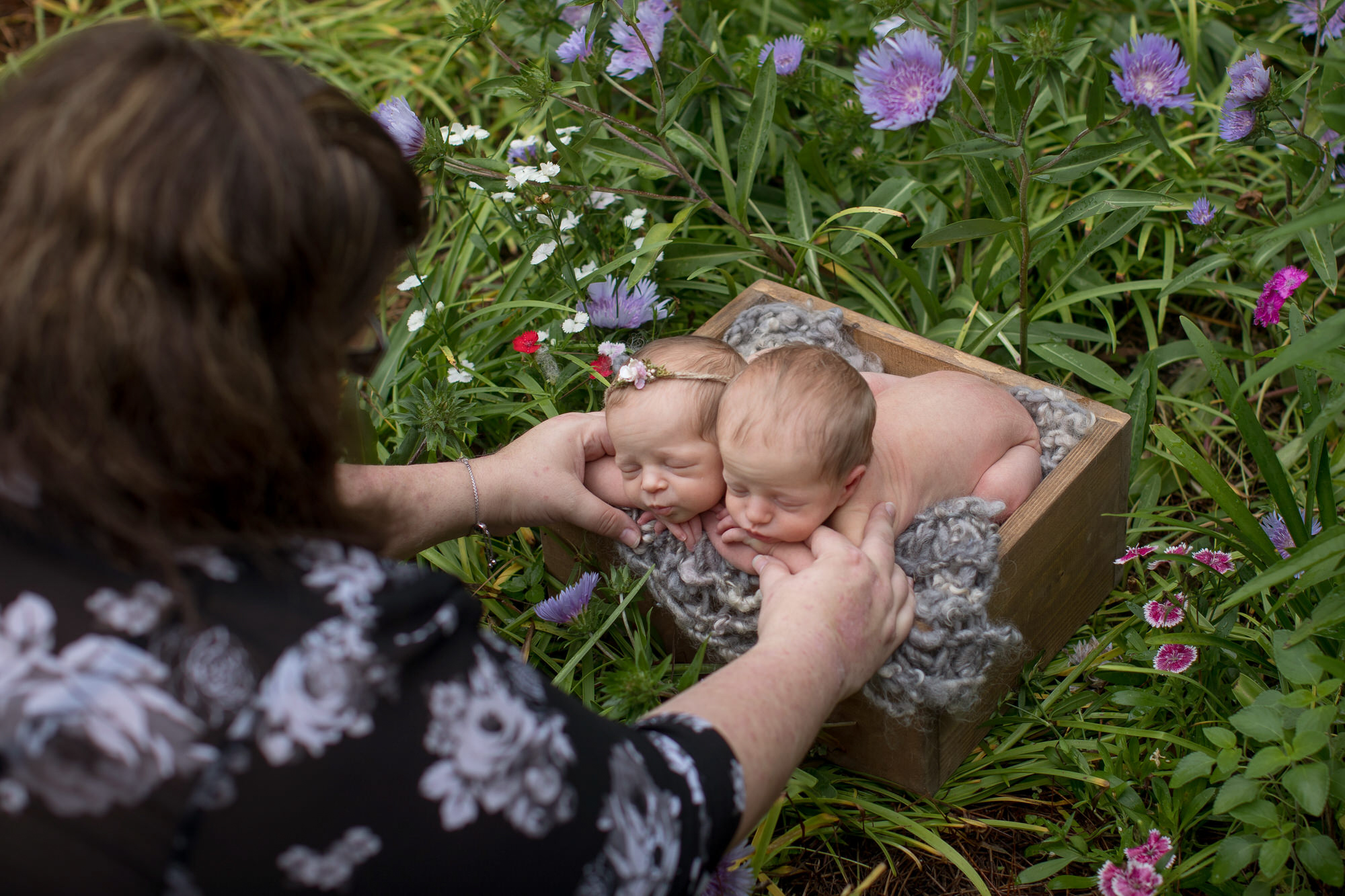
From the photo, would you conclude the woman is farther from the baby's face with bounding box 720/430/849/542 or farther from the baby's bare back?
the baby's bare back

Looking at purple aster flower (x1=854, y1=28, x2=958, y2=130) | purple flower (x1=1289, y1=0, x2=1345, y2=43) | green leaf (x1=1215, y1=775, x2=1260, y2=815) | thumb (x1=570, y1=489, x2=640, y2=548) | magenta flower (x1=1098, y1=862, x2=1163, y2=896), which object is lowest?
magenta flower (x1=1098, y1=862, x2=1163, y2=896)

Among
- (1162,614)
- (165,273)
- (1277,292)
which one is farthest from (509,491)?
(1277,292)

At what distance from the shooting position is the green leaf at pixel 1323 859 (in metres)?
1.23

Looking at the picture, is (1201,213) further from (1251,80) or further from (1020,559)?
(1020,559)

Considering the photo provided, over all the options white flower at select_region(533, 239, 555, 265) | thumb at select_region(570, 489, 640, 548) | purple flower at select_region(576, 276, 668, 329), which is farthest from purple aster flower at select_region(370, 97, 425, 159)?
thumb at select_region(570, 489, 640, 548)

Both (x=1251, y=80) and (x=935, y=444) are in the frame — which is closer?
(x=935, y=444)

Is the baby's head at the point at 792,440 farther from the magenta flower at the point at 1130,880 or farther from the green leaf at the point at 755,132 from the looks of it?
the green leaf at the point at 755,132

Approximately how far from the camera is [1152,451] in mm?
2041

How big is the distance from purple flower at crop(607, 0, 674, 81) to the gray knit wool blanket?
1027mm

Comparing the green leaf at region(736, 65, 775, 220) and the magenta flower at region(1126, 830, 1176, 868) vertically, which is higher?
the green leaf at region(736, 65, 775, 220)

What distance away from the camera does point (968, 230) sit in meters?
1.79

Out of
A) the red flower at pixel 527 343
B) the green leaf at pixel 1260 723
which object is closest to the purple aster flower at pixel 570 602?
the red flower at pixel 527 343

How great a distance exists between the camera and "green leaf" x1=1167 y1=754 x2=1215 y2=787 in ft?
4.33

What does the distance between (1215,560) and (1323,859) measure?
0.45 metres
